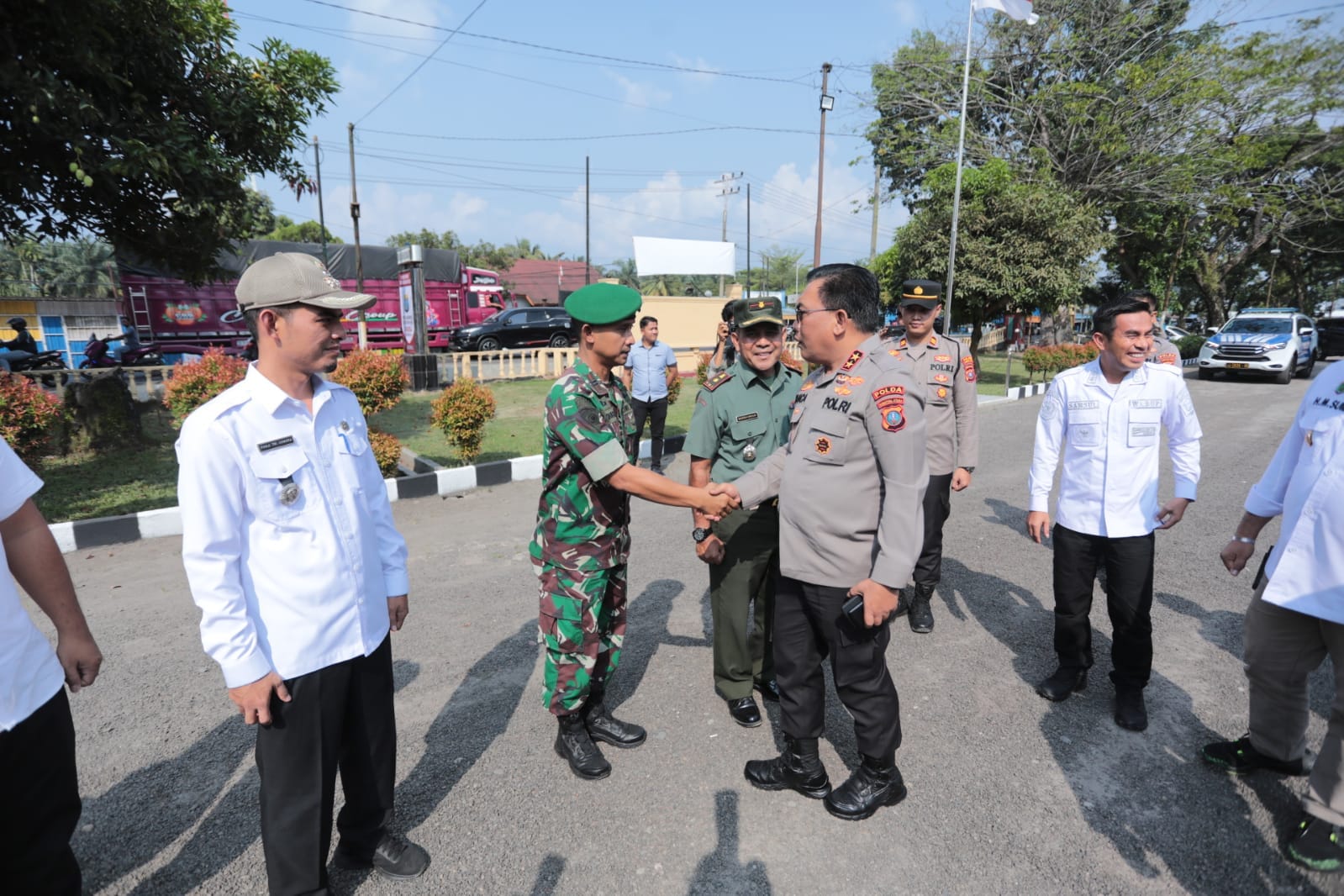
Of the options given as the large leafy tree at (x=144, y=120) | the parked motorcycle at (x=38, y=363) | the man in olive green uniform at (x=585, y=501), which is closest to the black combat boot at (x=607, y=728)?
the man in olive green uniform at (x=585, y=501)

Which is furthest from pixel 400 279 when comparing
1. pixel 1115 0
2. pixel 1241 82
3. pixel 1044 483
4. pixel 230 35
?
pixel 1241 82

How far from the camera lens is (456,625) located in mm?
3914

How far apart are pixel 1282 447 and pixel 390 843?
128 inches

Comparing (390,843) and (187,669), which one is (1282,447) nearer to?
(390,843)

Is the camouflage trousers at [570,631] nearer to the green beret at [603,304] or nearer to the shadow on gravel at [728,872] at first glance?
the shadow on gravel at [728,872]

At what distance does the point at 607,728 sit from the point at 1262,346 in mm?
18796

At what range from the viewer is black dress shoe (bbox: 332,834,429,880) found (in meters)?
2.13

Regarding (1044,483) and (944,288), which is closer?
(1044,483)

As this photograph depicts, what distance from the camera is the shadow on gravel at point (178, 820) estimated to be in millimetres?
2154

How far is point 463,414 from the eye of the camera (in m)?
6.97

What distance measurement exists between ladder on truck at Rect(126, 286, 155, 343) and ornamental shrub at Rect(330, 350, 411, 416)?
42.4 ft

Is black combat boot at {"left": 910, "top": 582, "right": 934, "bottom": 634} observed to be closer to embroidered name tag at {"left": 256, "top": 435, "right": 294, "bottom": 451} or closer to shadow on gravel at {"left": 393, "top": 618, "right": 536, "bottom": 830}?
shadow on gravel at {"left": 393, "top": 618, "right": 536, "bottom": 830}

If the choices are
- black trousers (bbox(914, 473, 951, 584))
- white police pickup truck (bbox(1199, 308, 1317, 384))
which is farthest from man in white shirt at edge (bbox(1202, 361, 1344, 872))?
white police pickup truck (bbox(1199, 308, 1317, 384))

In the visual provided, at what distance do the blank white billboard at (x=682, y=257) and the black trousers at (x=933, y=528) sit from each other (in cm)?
2002
